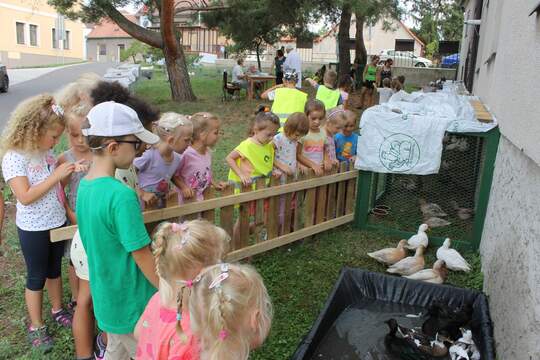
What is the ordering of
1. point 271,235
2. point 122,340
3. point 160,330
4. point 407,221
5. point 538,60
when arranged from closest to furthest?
1. point 160,330
2. point 122,340
3. point 538,60
4. point 271,235
5. point 407,221

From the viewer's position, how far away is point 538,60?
9.52ft

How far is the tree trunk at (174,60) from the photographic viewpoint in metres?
12.3

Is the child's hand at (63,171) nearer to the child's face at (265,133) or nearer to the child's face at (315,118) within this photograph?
the child's face at (265,133)

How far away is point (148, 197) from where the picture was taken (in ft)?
9.60

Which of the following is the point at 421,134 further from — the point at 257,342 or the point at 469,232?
the point at 257,342

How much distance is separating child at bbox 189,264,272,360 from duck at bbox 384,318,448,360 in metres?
1.75

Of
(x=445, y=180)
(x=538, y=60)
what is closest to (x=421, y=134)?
(x=445, y=180)

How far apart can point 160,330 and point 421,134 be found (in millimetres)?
3402

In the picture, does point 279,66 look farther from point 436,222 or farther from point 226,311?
point 226,311

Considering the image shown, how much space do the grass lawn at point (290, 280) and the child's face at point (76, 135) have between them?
1.22m

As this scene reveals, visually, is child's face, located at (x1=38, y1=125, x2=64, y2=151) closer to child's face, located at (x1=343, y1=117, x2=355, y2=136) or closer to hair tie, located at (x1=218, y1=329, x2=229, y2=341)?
hair tie, located at (x1=218, y1=329, x2=229, y2=341)

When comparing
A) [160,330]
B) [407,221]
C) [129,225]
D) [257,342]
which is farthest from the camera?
[407,221]

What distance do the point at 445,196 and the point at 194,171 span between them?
2.82 meters

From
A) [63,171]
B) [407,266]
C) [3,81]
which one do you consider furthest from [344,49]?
[63,171]
